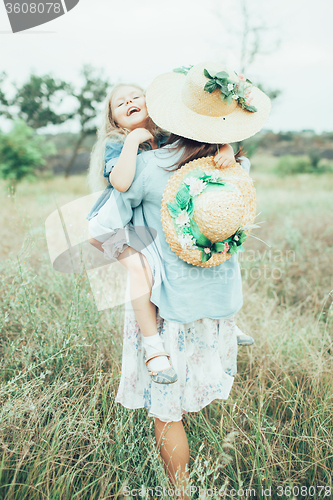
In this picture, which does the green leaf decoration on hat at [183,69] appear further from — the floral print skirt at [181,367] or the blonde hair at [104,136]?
the floral print skirt at [181,367]

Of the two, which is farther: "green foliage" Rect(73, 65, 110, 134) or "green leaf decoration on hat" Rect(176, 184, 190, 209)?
"green foliage" Rect(73, 65, 110, 134)

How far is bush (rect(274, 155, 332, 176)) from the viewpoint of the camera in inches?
549

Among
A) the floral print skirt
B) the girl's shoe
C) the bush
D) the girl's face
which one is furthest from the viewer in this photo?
the bush

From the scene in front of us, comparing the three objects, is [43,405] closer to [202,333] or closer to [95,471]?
[95,471]

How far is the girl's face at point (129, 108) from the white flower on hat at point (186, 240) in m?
0.66

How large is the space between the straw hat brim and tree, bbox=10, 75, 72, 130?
13.7 m

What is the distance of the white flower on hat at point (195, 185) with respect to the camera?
1217mm

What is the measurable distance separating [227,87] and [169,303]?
95 centimetres

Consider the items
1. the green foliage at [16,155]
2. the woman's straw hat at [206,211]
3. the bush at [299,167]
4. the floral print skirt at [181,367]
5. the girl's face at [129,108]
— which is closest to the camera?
the woman's straw hat at [206,211]

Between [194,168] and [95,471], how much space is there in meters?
1.52

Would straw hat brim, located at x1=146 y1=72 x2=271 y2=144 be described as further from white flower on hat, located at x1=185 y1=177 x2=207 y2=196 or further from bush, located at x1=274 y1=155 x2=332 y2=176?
bush, located at x1=274 y1=155 x2=332 y2=176

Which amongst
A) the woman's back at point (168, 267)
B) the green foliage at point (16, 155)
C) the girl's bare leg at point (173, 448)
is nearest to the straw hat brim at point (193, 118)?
the woman's back at point (168, 267)

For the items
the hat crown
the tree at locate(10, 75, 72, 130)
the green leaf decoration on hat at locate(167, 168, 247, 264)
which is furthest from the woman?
the tree at locate(10, 75, 72, 130)

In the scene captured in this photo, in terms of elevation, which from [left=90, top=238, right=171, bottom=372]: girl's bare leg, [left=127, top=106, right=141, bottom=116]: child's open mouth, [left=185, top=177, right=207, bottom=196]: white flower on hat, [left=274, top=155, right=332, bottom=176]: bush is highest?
[left=127, top=106, right=141, bottom=116]: child's open mouth
